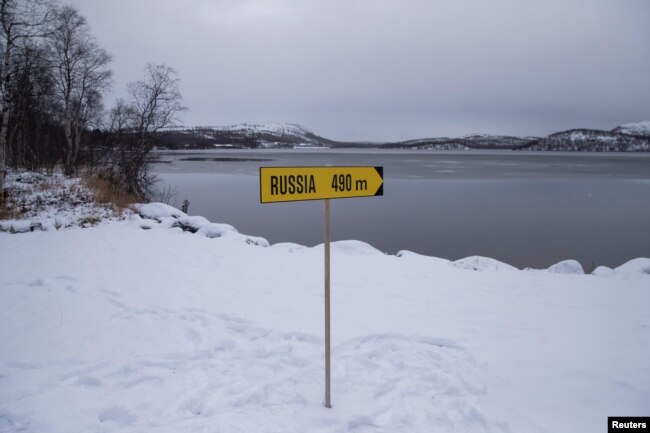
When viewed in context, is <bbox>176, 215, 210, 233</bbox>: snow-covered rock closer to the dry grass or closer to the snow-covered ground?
the dry grass

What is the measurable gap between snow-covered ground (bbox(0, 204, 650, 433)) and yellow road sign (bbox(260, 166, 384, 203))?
5.86ft

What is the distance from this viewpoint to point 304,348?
14.7 feet

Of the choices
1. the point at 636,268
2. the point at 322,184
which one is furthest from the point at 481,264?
the point at 322,184

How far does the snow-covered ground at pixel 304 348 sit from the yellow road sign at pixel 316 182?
1787 mm

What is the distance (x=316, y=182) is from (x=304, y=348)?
87.1 inches

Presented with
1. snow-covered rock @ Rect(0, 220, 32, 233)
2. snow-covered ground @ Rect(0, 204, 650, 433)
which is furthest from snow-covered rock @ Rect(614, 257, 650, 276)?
snow-covered rock @ Rect(0, 220, 32, 233)

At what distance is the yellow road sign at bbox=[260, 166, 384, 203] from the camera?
294 centimetres

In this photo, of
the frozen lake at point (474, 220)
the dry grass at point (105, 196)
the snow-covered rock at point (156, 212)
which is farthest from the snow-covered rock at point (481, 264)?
the dry grass at point (105, 196)

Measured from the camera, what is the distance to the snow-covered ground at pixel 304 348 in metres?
3.26

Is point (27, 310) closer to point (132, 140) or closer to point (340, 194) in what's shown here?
point (340, 194)

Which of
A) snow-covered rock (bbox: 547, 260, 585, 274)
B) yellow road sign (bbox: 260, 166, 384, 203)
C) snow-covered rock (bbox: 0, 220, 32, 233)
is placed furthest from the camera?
snow-covered rock (bbox: 0, 220, 32, 233)

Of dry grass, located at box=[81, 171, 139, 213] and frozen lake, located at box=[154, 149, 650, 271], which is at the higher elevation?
dry grass, located at box=[81, 171, 139, 213]

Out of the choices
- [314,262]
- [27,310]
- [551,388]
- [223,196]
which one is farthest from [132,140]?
[551,388]

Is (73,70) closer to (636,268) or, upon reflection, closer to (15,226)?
(15,226)
